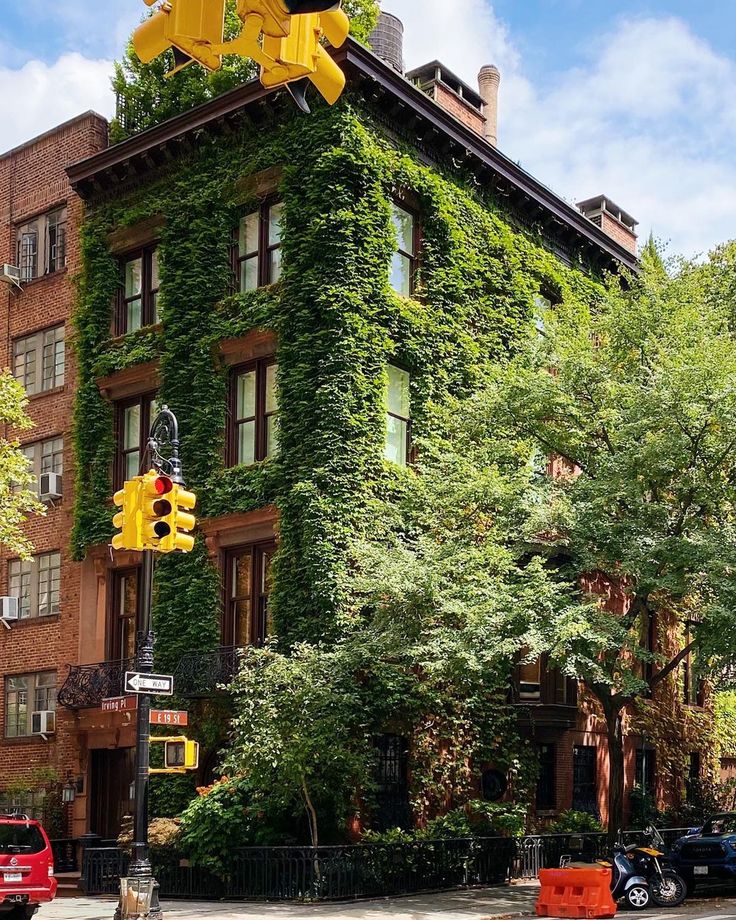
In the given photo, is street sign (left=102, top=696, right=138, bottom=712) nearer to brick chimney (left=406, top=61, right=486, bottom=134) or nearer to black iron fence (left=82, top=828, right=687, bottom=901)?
black iron fence (left=82, top=828, right=687, bottom=901)

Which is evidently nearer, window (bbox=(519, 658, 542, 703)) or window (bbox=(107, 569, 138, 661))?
window (bbox=(519, 658, 542, 703))

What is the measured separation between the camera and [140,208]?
33719mm

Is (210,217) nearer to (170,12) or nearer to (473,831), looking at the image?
(473,831)

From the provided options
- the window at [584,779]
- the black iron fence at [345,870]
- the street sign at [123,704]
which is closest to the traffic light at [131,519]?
the street sign at [123,704]

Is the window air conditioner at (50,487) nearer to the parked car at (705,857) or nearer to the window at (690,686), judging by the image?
the parked car at (705,857)

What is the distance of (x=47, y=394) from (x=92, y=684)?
9170 mm

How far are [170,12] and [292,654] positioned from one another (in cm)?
2265

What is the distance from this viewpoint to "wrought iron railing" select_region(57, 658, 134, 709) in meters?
30.5

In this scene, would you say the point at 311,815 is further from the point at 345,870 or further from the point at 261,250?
the point at 261,250

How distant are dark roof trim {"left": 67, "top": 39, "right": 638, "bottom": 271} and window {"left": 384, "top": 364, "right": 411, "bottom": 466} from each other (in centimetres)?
662

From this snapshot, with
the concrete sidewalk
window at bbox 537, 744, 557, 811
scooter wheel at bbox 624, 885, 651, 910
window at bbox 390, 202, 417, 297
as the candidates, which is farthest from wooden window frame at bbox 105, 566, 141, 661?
scooter wheel at bbox 624, 885, 651, 910

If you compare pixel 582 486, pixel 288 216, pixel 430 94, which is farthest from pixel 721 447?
pixel 430 94

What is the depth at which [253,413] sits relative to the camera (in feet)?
100

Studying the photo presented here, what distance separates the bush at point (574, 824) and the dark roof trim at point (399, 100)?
54.3 feet
